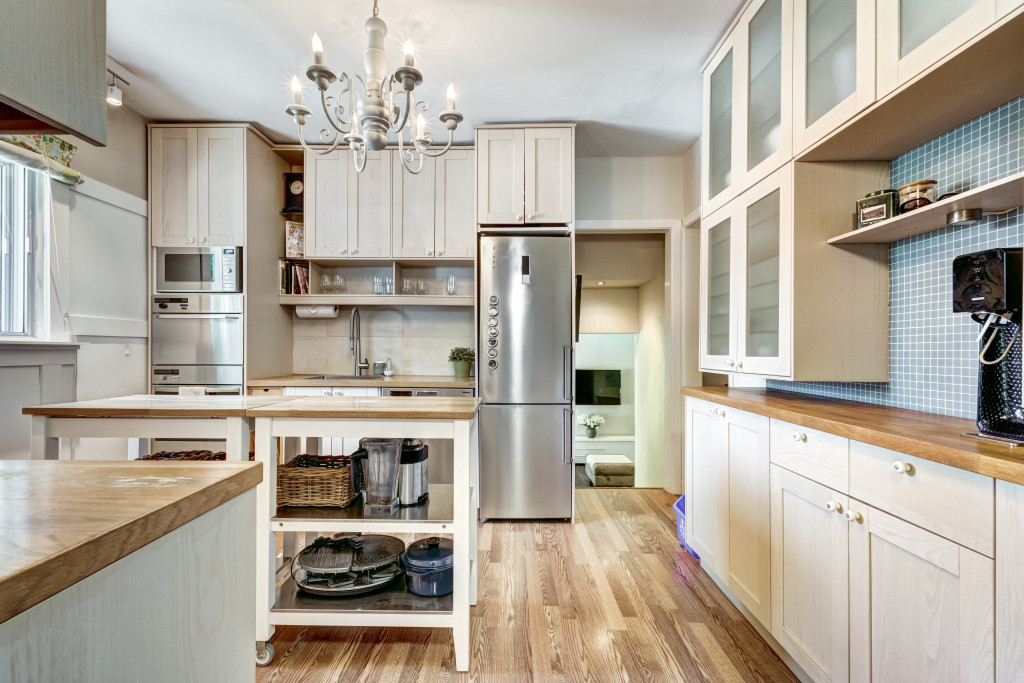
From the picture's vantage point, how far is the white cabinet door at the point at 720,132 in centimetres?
234

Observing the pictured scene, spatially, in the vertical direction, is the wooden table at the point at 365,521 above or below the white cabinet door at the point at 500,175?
below

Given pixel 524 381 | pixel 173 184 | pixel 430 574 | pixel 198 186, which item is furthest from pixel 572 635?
pixel 173 184

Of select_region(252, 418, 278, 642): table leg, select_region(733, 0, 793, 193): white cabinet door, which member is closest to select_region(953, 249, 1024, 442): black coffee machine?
select_region(733, 0, 793, 193): white cabinet door

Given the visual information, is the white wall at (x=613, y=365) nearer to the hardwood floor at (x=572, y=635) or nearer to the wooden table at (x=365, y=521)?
the hardwood floor at (x=572, y=635)

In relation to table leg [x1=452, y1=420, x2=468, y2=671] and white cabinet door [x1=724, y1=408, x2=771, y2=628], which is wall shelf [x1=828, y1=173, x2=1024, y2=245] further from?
table leg [x1=452, y1=420, x2=468, y2=671]

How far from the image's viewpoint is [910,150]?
1742mm

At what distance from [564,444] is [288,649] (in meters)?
1.92

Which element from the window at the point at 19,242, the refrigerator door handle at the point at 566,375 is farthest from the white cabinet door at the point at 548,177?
the window at the point at 19,242

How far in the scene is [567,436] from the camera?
10.8 feet

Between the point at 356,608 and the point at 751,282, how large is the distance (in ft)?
6.80

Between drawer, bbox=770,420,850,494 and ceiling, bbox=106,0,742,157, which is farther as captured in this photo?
ceiling, bbox=106,0,742,157

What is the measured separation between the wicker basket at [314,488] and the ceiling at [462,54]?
2.05 m

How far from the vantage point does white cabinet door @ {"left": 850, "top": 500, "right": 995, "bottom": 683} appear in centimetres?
98

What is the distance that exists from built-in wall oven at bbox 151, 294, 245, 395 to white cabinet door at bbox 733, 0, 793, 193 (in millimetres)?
3266
